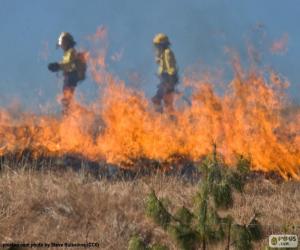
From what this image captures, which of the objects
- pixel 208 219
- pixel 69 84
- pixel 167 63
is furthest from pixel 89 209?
pixel 167 63

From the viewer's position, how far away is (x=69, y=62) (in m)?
15.9

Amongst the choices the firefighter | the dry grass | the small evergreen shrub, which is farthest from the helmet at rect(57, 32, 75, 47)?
the small evergreen shrub

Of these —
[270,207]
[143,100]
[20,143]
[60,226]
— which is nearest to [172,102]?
[143,100]

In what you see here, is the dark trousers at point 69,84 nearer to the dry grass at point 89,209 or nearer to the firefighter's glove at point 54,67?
the firefighter's glove at point 54,67

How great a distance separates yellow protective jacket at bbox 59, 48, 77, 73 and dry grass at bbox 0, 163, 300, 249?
8.30 metres

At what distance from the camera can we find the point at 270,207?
7.34m

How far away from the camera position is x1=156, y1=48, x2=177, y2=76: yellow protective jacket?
16.3 meters

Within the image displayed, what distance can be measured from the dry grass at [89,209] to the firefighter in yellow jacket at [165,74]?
8.50 metres

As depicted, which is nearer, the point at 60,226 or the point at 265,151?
the point at 60,226

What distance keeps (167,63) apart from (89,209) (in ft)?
34.2

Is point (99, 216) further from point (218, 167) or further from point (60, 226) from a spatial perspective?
point (218, 167)

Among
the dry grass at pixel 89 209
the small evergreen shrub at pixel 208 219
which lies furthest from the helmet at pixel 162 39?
the small evergreen shrub at pixel 208 219

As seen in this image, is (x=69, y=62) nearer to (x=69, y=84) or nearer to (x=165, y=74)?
(x=69, y=84)

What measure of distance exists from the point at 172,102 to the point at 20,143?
20.3ft
